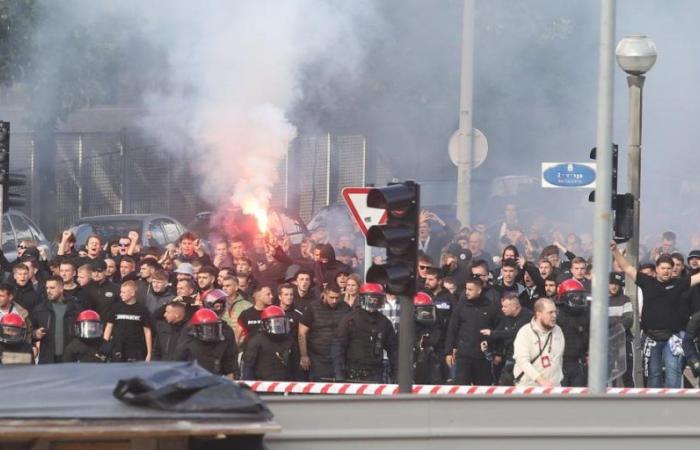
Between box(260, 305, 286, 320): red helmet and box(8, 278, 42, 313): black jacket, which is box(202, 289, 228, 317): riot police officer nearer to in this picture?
box(260, 305, 286, 320): red helmet

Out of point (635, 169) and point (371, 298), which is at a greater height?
point (635, 169)

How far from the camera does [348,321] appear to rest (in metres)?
13.4

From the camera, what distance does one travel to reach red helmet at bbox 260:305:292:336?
514 inches

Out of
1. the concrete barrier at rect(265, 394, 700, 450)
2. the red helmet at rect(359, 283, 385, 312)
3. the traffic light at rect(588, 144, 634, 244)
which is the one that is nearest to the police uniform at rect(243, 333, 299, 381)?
the red helmet at rect(359, 283, 385, 312)

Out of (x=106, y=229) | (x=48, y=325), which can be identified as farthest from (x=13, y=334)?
(x=106, y=229)

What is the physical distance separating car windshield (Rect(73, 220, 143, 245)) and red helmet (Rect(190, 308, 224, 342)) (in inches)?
421

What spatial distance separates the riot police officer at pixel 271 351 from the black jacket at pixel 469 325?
5.38 ft

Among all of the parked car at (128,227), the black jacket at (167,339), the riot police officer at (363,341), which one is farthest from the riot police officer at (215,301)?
the parked car at (128,227)

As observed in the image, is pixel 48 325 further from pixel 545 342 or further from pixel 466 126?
pixel 466 126

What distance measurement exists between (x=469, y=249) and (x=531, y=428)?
11.1 metres

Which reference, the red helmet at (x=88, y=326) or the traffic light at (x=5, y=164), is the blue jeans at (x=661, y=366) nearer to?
the red helmet at (x=88, y=326)

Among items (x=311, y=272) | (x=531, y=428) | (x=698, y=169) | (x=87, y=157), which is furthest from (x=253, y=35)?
(x=531, y=428)

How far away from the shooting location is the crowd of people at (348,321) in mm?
12586

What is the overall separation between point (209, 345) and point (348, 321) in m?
1.51
